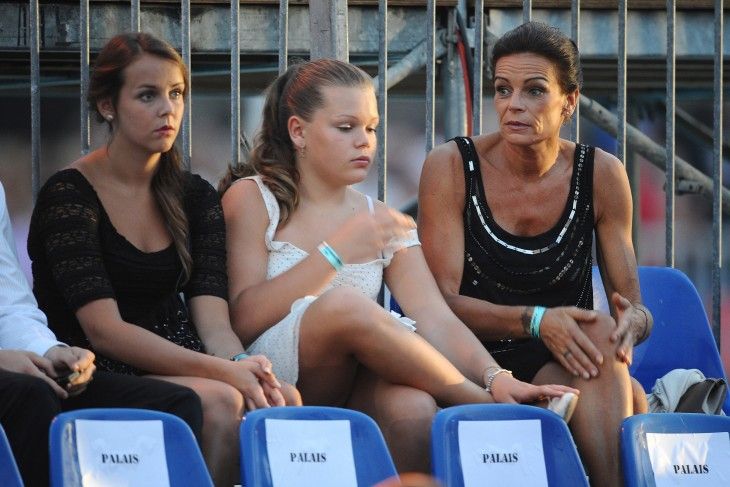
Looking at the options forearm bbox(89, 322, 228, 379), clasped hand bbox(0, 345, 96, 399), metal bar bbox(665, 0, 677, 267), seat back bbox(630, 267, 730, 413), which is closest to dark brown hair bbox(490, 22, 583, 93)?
metal bar bbox(665, 0, 677, 267)

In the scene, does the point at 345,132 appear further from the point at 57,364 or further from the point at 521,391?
the point at 57,364

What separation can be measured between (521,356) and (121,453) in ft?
4.22

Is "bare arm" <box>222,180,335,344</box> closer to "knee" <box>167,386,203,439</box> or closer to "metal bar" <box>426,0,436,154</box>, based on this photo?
"knee" <box>167,386,203,439</box>

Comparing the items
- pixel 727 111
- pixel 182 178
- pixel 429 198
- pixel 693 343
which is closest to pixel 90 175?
pixel 182 178

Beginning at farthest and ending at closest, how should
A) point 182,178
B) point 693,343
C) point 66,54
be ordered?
point 66,54
point 693,343
point 182,178

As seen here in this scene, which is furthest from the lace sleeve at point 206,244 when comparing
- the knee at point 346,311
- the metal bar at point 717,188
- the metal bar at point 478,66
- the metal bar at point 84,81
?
the metal bar at point 717,188

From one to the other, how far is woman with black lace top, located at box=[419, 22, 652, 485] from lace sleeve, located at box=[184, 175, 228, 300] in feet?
1.95

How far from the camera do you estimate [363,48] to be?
5.02 m

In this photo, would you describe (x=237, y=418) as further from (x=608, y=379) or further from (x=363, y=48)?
(x=363, y=48)

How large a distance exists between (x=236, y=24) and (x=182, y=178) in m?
0.64

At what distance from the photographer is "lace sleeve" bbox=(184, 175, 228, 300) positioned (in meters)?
3.24

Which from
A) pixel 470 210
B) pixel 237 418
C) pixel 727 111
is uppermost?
pixel 727 111

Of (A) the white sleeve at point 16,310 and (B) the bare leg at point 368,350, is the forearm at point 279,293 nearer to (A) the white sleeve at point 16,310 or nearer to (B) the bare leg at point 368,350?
(B) the bare leg at point 368,350

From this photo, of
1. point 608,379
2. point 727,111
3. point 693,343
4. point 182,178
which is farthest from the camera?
point 727,111
